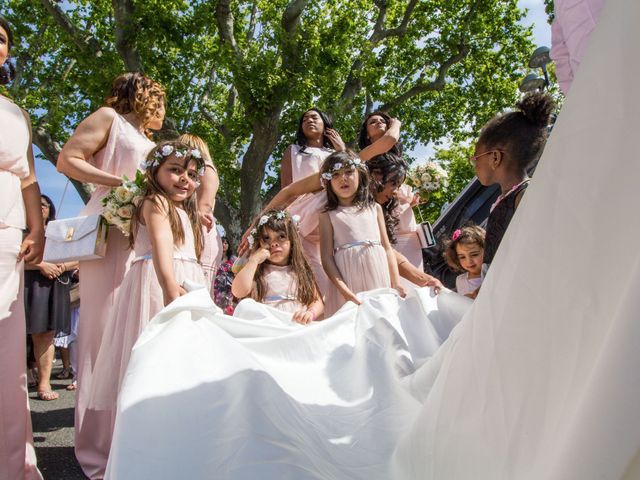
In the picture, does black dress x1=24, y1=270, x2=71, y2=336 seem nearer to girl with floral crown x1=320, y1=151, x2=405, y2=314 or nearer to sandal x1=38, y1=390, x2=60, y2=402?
sandal x1=38, y1=390, x2=60, y2=402

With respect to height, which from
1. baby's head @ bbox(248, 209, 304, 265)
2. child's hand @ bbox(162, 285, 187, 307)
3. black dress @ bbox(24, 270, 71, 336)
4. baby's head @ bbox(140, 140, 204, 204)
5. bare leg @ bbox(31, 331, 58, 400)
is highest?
baby's head @ bbox(140, 140, 204, 204)

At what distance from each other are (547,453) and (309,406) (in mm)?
1170

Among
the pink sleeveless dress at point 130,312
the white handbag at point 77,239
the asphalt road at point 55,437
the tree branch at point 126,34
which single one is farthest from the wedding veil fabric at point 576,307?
the tree branch at point 126,34

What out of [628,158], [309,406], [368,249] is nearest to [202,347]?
[309,406]

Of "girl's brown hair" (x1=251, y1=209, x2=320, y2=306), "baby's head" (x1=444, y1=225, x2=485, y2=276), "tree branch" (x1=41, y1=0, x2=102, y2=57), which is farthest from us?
"tree branch" (x1=41, y1=0, x2=102, y2=57)

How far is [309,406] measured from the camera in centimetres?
184

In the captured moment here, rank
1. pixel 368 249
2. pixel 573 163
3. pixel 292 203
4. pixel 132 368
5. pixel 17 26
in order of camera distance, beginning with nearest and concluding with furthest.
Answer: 1. pixel 573 163
2. pixel 132 368
3. pixel 368 249
4. pixel 292 203
5. pixel 17 26

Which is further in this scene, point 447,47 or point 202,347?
point 447,47

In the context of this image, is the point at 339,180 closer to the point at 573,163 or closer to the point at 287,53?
the point at 573,163

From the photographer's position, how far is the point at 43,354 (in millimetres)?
→ 5121

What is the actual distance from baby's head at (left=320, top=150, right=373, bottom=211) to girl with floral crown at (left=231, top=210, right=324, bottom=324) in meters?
0.39

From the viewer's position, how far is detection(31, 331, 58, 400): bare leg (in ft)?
16.4

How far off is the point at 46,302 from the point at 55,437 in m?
2.17

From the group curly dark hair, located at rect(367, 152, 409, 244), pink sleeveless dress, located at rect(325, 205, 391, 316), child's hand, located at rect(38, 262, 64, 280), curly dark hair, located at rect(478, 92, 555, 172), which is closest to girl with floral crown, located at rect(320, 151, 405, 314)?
pink sleeveless dress, located at rect(325, 205, 391, 316)
